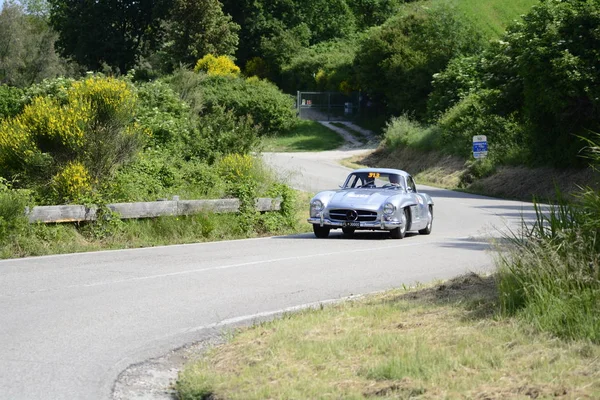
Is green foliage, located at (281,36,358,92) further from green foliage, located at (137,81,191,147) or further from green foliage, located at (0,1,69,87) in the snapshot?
green foliage, located at (137,81,191,147)

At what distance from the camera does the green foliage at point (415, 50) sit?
58.2 m

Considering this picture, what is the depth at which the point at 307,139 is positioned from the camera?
62031 millimetres

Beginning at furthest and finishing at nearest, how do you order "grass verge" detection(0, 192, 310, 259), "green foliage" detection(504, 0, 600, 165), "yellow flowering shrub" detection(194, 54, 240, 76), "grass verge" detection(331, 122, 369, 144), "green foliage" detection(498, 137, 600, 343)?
"yellow flowering shrub" detection(194, 54, 240, 76) → "grass verge" detection(331, 122, 369, 144) → "green foliage" detection(504, 0, 600, 165) → "grass verge" detection(0, 192, 310, 259) → "green foliage" detection(498, 137, 600, 343)

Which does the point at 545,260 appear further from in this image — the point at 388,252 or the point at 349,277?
the point at 388,252

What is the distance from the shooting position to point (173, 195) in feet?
62.5

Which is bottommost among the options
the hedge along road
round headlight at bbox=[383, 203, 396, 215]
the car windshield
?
the hedge along road

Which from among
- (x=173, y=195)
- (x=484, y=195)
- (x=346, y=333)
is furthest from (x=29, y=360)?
(x=484, y=195)

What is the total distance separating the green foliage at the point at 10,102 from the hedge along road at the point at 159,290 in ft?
37.0

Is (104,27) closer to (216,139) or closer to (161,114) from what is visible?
(161,114)

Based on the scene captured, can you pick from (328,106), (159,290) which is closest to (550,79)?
(159,290)

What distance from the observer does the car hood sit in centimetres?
1873

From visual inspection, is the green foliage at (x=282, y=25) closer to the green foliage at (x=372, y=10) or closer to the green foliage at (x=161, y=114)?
the green foliage at (x=372, y=10)

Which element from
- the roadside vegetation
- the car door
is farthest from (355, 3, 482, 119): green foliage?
the car door

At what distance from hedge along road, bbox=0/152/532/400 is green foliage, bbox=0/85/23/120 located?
37.0ft
